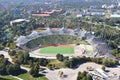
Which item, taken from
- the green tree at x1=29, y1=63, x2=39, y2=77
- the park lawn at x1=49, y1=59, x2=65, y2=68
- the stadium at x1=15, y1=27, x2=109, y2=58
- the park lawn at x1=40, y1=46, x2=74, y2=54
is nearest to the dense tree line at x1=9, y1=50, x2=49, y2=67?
the park lawn at x1=49, y1=59, x2=65, y2=68

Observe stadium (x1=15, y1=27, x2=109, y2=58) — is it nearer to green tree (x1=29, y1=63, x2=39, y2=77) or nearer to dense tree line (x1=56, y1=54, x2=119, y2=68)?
dense tree line (x1=56, y1=54, x2=119, y2=68)

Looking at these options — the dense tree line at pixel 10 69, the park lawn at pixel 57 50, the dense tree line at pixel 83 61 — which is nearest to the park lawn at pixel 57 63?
the dense tree line at pixel 83 61

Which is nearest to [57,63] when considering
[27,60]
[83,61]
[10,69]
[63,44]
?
[83,61]

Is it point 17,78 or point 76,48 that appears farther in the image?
point 76,48

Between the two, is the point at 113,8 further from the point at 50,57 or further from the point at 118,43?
the point at 50,57

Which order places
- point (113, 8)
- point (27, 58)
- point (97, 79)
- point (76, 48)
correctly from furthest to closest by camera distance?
point (113, 8) < point (76, 48) < point (27, 58) < point (97, 79)

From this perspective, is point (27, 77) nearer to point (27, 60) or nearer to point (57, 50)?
point (27, 60)

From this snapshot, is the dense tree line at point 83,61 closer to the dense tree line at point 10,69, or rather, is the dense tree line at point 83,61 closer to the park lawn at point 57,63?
the park lawn at point 57,63

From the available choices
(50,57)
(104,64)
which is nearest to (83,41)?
(50,57)
